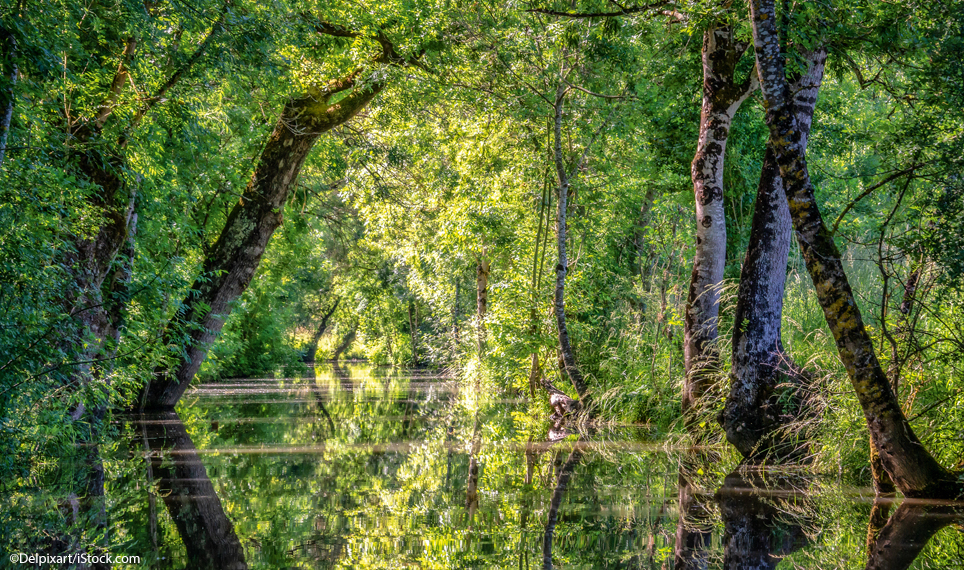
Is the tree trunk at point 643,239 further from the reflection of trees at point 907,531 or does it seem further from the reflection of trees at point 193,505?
the reflection of trees at point 907,531

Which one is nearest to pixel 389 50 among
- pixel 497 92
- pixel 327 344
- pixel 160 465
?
pixel 497 92

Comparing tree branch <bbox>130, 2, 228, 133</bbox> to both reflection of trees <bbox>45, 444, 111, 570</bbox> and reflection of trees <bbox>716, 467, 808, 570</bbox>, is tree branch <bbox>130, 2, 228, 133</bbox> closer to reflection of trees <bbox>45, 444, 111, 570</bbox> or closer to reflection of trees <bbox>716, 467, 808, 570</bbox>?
reflection of trees <bbox>45, 444, 111, 570</bbox>

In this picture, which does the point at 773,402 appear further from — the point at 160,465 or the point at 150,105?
the point at 150,105

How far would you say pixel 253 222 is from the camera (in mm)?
11961

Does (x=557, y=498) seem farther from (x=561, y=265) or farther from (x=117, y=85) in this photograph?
(x=117, y=85)

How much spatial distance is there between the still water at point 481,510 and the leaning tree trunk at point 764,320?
0.55 metres

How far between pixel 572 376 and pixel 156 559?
8.66 m

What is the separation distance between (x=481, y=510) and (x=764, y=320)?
144 inches

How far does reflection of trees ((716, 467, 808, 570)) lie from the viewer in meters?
3.95

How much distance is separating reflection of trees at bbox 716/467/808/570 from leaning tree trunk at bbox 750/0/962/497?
2.42 ft

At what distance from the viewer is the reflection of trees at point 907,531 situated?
3.80 metres

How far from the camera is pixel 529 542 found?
4176 millimetres

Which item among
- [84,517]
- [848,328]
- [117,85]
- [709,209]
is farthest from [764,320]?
[117,85]

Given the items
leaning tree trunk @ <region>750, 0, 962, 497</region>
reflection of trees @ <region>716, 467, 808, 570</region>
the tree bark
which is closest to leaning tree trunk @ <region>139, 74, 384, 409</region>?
leaning tree trunk @ <region>750, 0, 962, 497</region>
